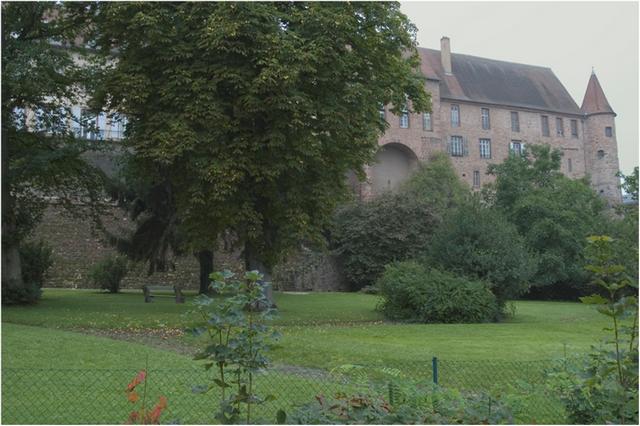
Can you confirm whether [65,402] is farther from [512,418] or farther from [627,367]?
[627,367]

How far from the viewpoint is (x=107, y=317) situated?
709 inches

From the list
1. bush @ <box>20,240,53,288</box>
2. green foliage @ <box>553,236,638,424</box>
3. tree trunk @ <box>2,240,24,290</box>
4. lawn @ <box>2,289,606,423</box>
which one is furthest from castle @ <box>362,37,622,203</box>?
green foliage @ <box>553,236,638,424</box>

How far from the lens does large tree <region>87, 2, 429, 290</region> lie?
16938mm

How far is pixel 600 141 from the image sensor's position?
217 feet

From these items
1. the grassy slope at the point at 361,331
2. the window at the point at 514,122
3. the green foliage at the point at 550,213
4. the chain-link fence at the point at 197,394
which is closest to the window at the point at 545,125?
the window at the point at 514,122

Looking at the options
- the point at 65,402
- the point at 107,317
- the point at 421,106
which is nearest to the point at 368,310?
the point at 421,106

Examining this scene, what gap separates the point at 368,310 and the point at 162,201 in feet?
32.9

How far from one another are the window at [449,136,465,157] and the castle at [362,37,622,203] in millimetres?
92

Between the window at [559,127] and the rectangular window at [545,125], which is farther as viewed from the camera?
the window at [559,127]

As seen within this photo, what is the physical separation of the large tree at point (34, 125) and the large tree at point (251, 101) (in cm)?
200

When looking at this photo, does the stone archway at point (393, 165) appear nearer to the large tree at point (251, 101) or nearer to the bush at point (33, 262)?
the bush at point (33, 262)

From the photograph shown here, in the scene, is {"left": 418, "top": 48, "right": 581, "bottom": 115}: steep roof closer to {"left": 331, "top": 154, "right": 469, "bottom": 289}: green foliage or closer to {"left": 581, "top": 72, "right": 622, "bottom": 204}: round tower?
{"left": 581, "top": 72, "right": 622, "bottom": 204}: round tower

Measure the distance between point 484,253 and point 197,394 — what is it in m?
16.6

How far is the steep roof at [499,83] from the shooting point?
195ft
